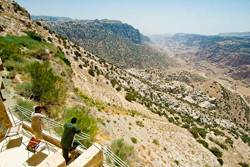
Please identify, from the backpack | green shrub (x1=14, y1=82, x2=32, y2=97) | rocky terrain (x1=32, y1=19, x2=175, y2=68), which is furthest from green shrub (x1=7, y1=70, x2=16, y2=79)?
rocky terrain (x1=32, y1=19, x2=175, y2=68)

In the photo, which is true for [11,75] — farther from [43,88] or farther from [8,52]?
[8,52]

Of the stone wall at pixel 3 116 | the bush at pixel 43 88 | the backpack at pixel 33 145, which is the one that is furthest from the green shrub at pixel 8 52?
the backpack at pixel 33 145

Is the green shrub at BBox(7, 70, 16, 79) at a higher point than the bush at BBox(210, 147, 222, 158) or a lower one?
higher

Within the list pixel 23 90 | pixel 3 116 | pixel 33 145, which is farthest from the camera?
pixel 23 90

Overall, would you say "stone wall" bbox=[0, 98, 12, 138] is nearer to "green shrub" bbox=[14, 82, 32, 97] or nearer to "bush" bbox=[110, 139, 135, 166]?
"green shrub" bbox=[14, 82, 32, 97]

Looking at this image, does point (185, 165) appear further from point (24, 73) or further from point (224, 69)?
A: point (224, 69)

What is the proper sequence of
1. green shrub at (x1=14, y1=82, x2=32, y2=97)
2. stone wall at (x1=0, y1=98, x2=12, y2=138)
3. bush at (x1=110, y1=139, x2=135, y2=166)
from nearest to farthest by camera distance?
stone wall at (x1=0, y1=98, x2=12, y2=138)
bush at (x1=110, y1=139, x2=135, y2=166)
green shrub at (x1=14, y1=82, x2=32, y2=97)

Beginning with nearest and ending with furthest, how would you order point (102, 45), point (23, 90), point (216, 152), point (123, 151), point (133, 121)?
point (123, 151), point (23, 90), point (133, 121), point (216, 152), point (102, 45)

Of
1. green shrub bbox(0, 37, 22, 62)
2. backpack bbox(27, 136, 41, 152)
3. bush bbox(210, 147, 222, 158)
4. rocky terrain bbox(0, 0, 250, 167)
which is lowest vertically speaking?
bush bbox(210, 147, 222, 158)

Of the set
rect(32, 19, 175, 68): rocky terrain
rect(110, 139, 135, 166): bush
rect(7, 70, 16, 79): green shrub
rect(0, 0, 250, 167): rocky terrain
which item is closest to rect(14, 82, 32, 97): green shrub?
rect(0, 0, 250, 167): rocky terrain

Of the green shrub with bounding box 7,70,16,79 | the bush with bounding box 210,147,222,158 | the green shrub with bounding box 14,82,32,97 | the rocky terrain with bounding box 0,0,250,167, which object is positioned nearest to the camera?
the green shrub with bounding box 14,82,32,97

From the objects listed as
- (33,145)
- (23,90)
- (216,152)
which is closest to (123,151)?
(33,145)

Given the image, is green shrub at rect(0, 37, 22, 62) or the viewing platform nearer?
the viewing platform

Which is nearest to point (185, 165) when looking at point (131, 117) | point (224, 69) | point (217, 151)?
point (131, 117)
